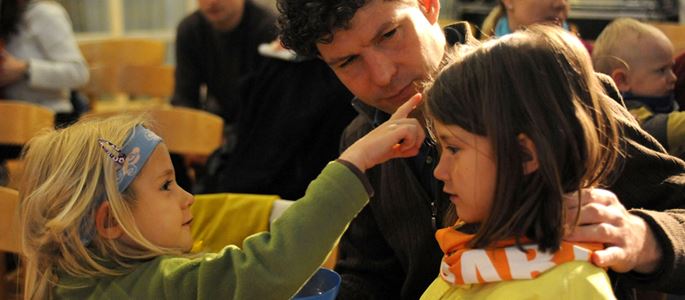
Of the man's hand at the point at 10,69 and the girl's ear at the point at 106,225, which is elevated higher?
the girl's ear at the point at 106,225

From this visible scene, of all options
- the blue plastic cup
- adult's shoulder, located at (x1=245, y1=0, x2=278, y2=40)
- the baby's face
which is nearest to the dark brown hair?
the blue plastic cup

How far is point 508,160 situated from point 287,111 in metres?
1.74

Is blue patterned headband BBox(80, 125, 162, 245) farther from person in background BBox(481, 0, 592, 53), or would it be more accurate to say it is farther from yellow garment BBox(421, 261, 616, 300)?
person in background BBox(481, 0, 592, 53)

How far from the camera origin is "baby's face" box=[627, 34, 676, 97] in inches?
83.9

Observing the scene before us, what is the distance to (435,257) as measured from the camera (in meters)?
1.58

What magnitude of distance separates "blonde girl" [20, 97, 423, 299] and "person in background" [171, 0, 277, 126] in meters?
2.12

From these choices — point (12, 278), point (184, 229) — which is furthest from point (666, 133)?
point (12, 278)

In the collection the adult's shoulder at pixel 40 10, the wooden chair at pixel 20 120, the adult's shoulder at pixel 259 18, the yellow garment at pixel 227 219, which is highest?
the yellow garment at pixel 227 219

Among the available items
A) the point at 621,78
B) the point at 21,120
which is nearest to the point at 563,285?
the point at 621,78

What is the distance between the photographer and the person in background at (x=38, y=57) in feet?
12.1

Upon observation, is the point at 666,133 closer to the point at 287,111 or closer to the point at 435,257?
the point at 435,257

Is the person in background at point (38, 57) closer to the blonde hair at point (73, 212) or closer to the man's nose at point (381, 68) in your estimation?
the blonde hair at point (73, 212)

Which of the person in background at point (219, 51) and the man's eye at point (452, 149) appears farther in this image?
the person in background at point (219, 51)

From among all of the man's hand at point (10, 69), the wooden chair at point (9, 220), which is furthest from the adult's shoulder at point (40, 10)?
the wooden chair at point (9, 220)
